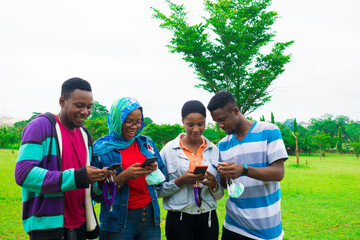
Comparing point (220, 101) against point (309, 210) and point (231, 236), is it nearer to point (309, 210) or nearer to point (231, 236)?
point (231, 236)

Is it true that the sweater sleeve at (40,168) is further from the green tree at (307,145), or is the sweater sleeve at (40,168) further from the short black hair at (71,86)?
the green tree at (307,145)

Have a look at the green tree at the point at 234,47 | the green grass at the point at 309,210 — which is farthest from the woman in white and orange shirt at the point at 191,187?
the green tree at the point at 234,47

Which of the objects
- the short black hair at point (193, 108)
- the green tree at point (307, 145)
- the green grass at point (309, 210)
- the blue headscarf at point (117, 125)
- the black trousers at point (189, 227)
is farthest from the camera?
the green tree at point (307, 145)

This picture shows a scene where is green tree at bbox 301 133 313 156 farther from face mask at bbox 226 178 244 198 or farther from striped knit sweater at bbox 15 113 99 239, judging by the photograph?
striped knit sweater at bbox 15 113 99 239

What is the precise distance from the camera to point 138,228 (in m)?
2.58

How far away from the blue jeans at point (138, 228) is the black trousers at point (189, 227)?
15 centimetres

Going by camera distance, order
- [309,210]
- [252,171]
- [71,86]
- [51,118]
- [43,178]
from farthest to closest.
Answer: [309,210] < [252,171] < [71,86] < [51,118] < [43,178]

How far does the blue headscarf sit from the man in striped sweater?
0.18 m

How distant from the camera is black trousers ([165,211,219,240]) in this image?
106 inches

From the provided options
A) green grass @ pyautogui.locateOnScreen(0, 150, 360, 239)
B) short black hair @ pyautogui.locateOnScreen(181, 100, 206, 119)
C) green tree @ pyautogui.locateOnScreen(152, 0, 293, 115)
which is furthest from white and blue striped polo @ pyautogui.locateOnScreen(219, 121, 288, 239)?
green tree @ pyautogui.locateOnScreen(152, 0, 293, 115)

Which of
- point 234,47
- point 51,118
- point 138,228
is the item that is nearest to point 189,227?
point 138,228

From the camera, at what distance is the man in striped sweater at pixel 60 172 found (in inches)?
76.6

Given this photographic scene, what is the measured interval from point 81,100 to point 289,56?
1214cm

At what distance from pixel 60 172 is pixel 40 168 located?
134 mm
